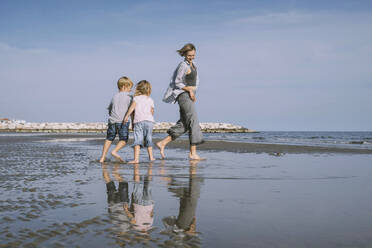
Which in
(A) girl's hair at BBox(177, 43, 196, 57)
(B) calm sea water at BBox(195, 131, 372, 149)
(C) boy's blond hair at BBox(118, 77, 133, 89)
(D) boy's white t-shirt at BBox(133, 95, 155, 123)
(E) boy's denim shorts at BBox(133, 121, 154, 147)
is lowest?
(B) calm sea water at BBox(195, 131, 372, 149)

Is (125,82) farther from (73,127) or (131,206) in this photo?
(73,127)

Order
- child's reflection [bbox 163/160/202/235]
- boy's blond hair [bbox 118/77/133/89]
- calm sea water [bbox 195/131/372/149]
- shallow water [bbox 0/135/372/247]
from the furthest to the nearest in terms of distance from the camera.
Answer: calm sea water [bbox 195/131/372/149]
boy's blond hair [bbox 118/77/133/89]
child's reflection [bbox 163/160/202/235]
shallow water [bbox 0/135/372/247]

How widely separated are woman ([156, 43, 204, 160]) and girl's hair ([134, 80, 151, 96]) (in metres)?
0.35

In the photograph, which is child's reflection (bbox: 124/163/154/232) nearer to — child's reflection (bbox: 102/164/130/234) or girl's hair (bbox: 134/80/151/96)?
child's reflection (bbox: 102/164/130/234)

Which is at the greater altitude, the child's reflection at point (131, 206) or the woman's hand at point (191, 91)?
the woman's hand at point (191, 91)

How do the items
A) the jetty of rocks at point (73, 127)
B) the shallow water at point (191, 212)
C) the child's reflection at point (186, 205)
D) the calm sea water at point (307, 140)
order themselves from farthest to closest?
the jetty of rocks at point (73, 127), the calm sea water at point (307, 140), the child's reflection at point (186, 205), the shallow water at point (191, 212)

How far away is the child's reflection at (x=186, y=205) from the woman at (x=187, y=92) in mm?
2437

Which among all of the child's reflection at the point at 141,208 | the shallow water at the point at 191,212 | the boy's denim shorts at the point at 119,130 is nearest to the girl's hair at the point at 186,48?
the boy's denim shorts at the point at 119,130

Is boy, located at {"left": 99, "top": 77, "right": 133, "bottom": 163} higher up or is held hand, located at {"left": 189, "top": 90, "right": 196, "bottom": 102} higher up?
held hand, located at {"left": 189, "top": 90, "right": 196, "bottom": 102}

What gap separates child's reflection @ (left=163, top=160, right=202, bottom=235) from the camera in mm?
1999

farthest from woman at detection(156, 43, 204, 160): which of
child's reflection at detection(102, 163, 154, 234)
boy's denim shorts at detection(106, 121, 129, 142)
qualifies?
child's reflection at detection(102, 163, 154, 234)

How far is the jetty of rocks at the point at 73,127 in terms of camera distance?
45250mm

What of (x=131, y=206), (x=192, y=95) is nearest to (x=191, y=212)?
(x=131, y=206)

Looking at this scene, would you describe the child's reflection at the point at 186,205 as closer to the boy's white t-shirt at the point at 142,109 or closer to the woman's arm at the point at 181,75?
the boy's white t-shirt at the point at 142,109
